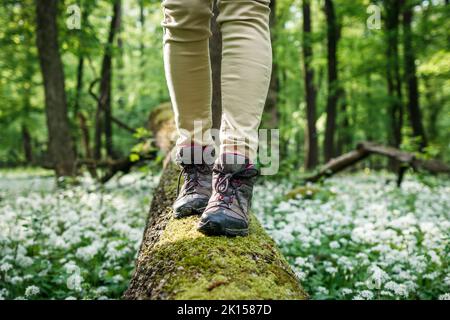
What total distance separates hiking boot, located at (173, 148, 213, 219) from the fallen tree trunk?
5298mm

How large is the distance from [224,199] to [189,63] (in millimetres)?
686

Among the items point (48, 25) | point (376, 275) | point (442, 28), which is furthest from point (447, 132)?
point (376, 275)

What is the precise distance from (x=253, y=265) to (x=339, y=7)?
466 inches

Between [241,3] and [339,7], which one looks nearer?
[241,3]

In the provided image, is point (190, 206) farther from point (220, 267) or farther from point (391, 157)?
point (391, 157)

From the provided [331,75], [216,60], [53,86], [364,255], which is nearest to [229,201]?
[364,255]

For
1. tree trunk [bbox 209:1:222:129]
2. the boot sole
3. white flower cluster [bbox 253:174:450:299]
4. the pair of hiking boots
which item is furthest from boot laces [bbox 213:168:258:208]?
tree trunk [bbox 209:1:222:129]

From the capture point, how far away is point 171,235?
1.94 m

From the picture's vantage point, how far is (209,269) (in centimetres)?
152

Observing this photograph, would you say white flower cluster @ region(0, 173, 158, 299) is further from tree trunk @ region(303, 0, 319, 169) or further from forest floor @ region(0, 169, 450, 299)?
tree trunk @ region(303, 0, 319, 169)

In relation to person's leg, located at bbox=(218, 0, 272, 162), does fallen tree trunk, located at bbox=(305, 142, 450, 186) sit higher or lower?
lower

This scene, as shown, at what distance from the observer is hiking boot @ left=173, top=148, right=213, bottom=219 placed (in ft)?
6.93

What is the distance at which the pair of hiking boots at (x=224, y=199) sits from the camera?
1821 millimetres
